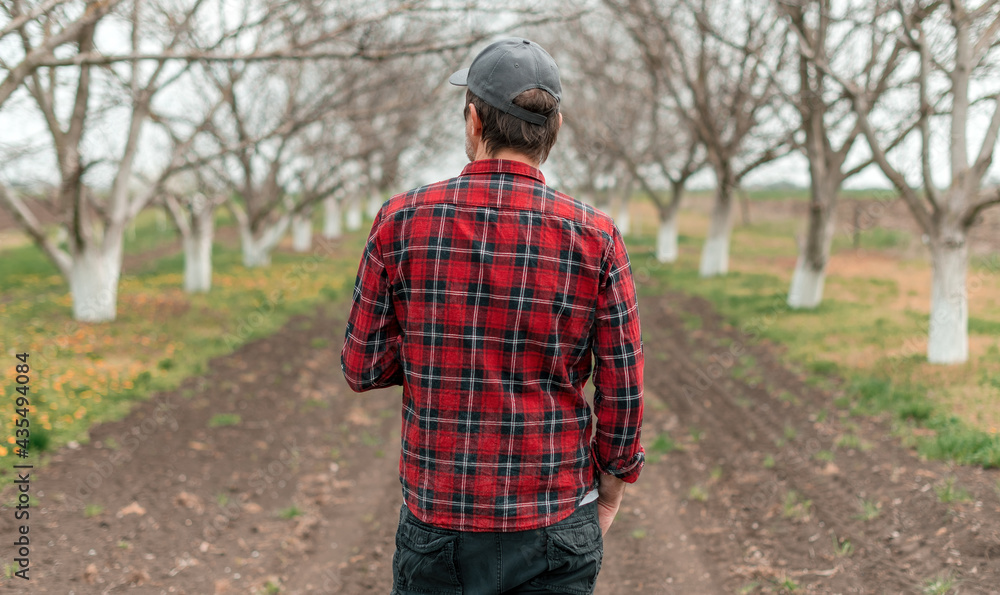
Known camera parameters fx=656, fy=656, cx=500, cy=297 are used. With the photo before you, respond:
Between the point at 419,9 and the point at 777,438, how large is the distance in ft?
18.3

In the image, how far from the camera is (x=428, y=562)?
1.70m

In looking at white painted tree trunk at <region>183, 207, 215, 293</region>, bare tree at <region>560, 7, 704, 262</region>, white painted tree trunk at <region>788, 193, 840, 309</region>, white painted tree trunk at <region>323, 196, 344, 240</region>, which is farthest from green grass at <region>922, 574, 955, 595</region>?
white painted tree trunk at <region>323, 196, 344, 240</region>

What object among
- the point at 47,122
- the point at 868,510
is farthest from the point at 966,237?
the point at 47,122

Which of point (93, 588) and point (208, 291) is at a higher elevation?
point (208, 291)

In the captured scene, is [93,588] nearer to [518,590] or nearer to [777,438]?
[518,590]

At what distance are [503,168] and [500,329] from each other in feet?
1.38

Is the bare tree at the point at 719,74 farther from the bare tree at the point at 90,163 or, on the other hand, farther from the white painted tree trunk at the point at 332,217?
the white painted tree trunk at the point at 332,217

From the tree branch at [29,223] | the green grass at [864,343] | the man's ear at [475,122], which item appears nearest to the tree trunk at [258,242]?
the tree branch at [29,223]

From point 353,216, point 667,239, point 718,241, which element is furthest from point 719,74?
point 353,216

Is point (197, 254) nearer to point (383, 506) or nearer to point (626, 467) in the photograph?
point (383, 506)

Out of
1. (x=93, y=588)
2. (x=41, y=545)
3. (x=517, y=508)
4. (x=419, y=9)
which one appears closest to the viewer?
(x=517, y=508)

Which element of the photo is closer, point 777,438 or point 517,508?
point 517,508

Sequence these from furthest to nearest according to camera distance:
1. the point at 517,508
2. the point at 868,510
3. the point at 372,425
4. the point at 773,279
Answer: the point at 773,279 → the point at 372,425 → the point at 868,510 → the point at 517,508

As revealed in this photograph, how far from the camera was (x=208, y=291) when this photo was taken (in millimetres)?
15172
